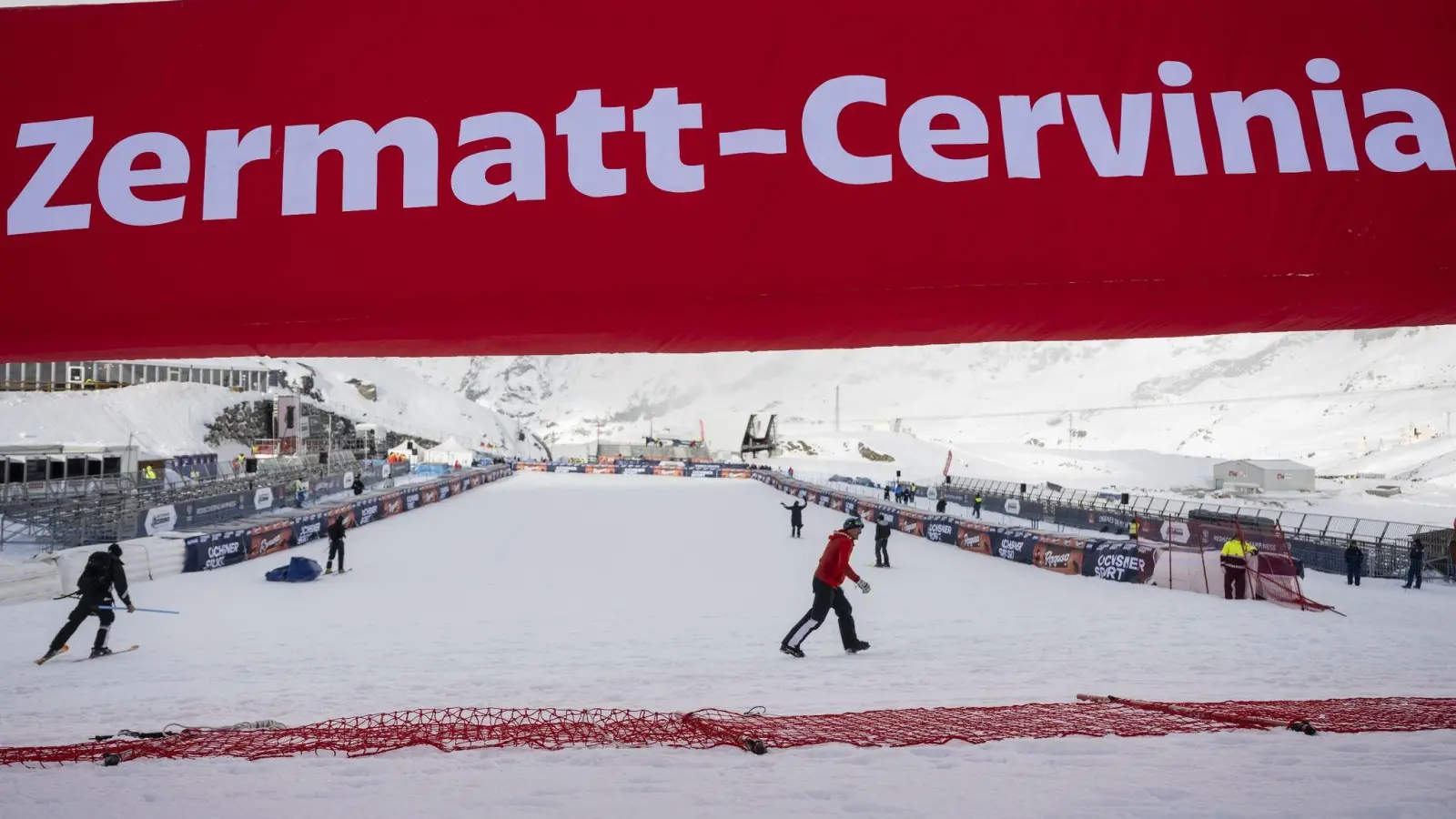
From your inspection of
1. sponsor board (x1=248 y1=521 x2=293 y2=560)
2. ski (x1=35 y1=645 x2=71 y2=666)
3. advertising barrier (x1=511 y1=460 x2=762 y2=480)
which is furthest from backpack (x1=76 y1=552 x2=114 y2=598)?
advertising barrier (x1=511 y1=460 x2=762 y2=480)

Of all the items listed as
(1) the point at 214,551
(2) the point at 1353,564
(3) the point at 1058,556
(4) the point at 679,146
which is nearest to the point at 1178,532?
(2) the point at 1353,564

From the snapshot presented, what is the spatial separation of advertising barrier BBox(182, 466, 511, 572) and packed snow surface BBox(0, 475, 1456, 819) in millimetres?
812

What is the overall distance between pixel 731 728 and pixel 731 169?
15.0ft

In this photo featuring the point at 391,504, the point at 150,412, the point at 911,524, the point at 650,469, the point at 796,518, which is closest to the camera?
the point at 796,518

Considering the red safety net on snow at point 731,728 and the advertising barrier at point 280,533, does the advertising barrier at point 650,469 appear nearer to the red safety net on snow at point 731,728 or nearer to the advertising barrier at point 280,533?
the advertising barrier at point 280,533

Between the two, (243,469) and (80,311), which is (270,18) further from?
(243,469)

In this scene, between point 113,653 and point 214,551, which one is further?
point 214,551

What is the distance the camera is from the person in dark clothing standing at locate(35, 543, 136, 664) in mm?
9680

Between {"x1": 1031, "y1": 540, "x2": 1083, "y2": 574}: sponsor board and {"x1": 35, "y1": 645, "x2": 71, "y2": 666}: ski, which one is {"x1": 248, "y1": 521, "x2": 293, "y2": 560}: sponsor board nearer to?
{"x1": 35, "y1": 645, "x2": 71, "y2": 666}: ski

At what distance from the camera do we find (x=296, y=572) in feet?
54.4

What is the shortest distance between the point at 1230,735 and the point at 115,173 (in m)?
7.37

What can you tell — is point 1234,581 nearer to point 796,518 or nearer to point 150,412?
point 796,518

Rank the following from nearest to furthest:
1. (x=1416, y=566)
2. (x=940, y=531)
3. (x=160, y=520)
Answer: (x=1416, y=566) → (x=160, y=520) → (x=940, y=531)

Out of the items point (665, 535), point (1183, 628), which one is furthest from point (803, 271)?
point (665, 535)
